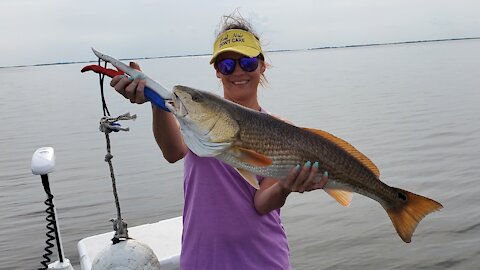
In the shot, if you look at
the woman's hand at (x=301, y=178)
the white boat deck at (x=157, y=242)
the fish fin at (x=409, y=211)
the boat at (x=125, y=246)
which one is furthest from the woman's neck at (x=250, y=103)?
the white boat deck at (x=157, y=242)

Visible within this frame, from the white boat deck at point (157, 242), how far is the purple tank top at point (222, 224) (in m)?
1.33

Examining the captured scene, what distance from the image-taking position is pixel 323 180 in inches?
111

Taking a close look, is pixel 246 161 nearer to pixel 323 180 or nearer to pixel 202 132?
pixel 202 132

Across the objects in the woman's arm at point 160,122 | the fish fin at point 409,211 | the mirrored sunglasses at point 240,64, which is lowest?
the fish fin at point 409,211

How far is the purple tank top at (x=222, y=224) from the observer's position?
2834 millimetres

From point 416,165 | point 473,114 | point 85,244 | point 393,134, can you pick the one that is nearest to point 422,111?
point 473,114

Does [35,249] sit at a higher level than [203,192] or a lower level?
lower

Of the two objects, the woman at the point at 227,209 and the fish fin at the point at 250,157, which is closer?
the fish fin at the point at 250,157

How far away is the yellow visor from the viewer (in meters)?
3.05

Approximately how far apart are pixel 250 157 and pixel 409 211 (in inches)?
44.4

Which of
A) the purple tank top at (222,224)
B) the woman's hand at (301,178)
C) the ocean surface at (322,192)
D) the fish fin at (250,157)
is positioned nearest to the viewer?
the fish fin at (250,157)

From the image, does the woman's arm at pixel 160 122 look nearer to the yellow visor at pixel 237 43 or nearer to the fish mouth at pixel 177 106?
the fish mouth at pixel 177 106

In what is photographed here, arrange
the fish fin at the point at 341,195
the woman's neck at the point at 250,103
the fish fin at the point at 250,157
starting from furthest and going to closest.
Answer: the woman's neck at the point at 250,103 → the fish fin at the point at 341,195 → the fish fin at the point at 250,157

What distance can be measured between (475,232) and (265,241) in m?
7.85
